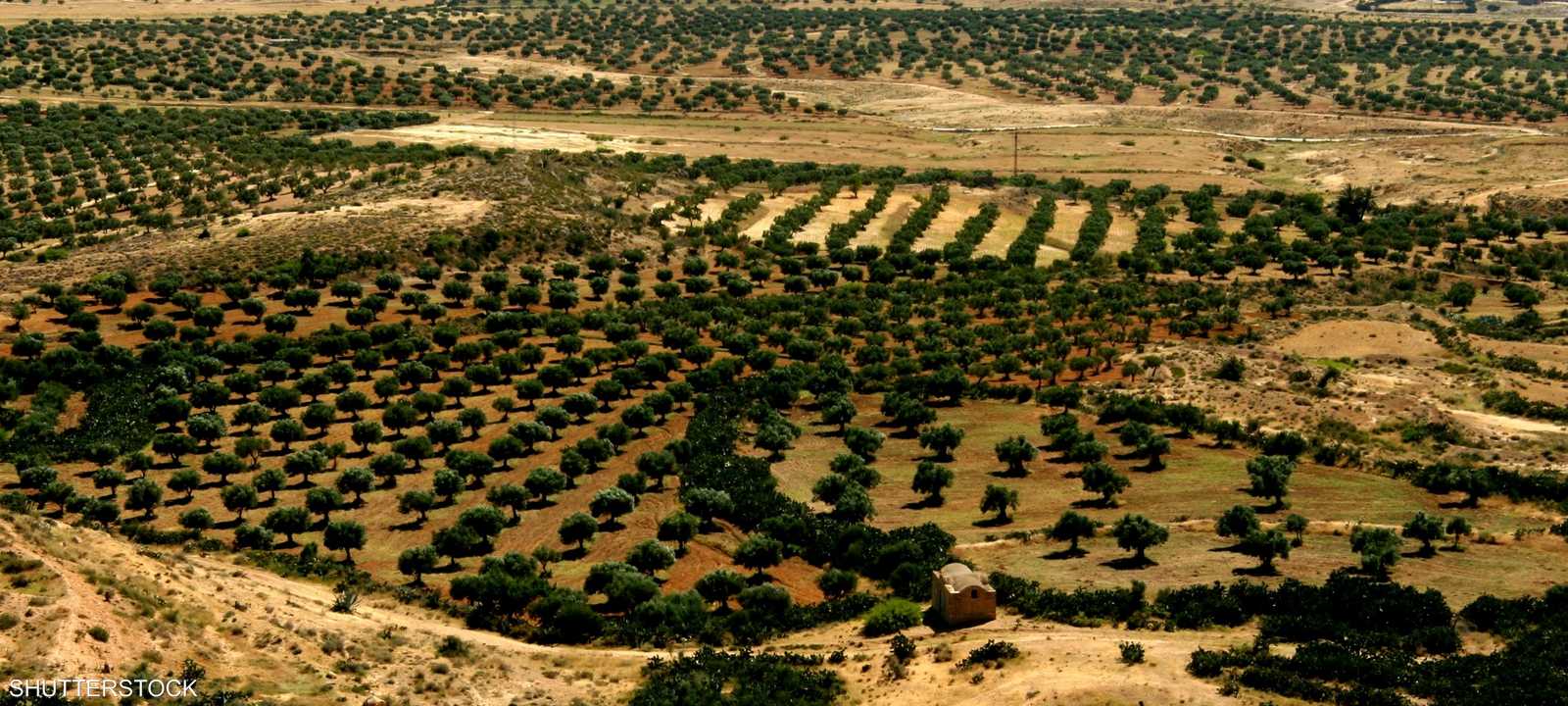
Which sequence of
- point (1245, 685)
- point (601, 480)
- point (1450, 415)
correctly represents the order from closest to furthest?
point (1245, 685), point (601, 480), point (1450, 415)

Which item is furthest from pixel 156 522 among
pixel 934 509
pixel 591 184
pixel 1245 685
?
pixel 591 184

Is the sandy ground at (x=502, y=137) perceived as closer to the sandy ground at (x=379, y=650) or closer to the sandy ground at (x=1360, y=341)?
the sandy ground at (x=1360, y=341)

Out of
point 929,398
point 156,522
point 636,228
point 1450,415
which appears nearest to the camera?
point 156,522

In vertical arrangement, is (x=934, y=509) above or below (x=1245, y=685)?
below

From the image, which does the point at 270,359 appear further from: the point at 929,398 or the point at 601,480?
the point at 929,398

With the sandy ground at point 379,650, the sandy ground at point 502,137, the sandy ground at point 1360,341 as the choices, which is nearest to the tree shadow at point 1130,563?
the sandy ground at point 379,650

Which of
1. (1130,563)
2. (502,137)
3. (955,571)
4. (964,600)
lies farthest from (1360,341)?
(502,137)
